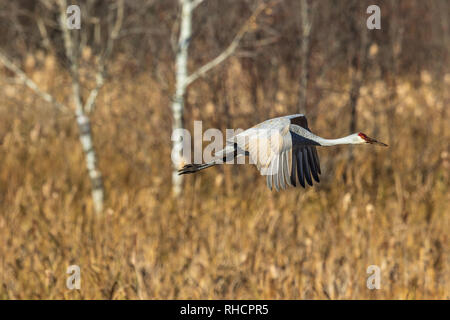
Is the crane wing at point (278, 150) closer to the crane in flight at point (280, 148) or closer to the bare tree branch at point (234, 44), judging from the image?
the crane in flight at point (280, 148)

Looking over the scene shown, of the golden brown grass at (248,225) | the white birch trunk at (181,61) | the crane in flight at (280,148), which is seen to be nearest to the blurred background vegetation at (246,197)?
the golden brown grass at (248,225)

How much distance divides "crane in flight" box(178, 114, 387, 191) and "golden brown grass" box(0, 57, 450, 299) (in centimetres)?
197

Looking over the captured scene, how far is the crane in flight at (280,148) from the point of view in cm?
68

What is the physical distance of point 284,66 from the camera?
4723mm

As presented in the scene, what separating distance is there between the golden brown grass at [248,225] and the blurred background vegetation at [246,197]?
0.01m

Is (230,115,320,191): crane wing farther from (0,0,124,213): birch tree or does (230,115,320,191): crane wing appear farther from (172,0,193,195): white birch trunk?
(0,0,124,213): birch tree

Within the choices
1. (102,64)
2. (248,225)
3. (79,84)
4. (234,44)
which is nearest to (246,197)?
(248,225)

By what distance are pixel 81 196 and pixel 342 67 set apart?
2.67 metres

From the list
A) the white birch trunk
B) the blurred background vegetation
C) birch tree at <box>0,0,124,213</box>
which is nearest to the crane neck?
the blurred background vegetation

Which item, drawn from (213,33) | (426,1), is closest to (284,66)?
(213,33)

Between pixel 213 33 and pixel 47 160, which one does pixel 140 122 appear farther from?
pixel 213 33

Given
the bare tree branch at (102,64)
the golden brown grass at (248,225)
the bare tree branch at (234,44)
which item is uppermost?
the bare tree branch at (102,64)

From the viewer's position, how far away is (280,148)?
68 centimetres

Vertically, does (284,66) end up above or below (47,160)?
above
